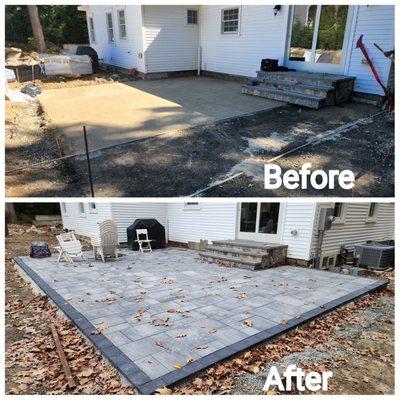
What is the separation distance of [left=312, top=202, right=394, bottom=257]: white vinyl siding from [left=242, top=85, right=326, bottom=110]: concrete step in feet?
8.72

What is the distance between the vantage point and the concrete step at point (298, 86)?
815 cm

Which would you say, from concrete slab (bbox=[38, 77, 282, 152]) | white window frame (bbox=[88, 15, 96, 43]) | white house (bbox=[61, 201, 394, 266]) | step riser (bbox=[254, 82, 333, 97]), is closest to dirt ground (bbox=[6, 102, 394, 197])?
concrete slab (bbox=[38, 77, 282, 152])

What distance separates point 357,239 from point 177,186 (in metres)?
5.89

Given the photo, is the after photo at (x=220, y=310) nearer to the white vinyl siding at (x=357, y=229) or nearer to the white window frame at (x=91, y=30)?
the white vinyl siding at (x=357, y=229)

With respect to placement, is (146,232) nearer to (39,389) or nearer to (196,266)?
(196,266)

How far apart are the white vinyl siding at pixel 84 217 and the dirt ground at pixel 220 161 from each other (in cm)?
495

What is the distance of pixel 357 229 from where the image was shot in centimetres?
834

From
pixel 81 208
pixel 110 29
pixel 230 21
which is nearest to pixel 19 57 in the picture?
pixel 110 29

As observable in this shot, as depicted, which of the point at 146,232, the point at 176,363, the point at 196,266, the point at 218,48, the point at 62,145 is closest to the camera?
the point at 176,363

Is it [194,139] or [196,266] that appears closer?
[194,139]

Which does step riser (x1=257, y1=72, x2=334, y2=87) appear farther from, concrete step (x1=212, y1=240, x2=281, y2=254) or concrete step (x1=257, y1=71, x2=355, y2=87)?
concrete step (x1=212, y1=240, x2=281, y2=254)

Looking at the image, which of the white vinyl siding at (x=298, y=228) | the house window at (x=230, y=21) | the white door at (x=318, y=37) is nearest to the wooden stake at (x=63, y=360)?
the white vinyl siding at (x=298, y=228)

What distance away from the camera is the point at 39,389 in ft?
9.62

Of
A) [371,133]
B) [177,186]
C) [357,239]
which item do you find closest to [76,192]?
[177,186]
